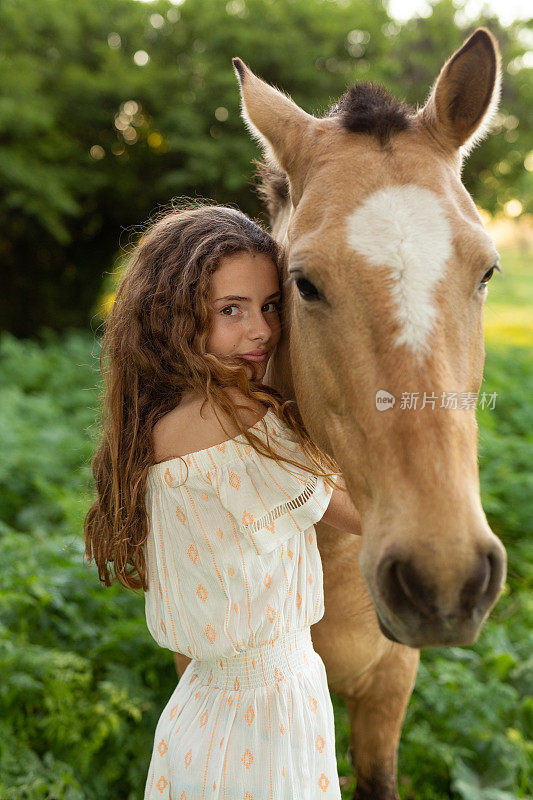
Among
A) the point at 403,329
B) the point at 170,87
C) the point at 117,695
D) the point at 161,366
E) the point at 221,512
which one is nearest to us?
the point at 403,329

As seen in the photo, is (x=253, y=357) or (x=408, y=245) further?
(x=253, y=357)

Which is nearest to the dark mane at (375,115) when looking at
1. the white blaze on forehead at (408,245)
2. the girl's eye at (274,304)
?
the white blaze on forehead at (408,245)

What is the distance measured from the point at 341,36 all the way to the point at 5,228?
6.89 metres

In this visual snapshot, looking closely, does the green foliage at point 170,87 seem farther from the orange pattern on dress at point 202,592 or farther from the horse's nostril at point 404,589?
the horse's nostril at point 404,589

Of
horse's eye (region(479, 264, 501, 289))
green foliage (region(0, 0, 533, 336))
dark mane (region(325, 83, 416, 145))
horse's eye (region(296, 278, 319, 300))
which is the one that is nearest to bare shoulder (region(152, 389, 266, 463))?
horse's eye (region(296, 278, 319, 300))

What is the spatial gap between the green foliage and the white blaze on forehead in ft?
29.3

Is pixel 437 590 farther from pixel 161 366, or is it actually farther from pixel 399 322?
pixel 161 366

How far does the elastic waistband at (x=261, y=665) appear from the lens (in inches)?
66.5

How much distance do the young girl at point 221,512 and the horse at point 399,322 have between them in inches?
5.8

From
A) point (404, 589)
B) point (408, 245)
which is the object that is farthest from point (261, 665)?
point (408, 245)

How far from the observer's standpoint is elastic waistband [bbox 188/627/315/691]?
5.54ft

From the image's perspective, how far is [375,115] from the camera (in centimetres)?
161

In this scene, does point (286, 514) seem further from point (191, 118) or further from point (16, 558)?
point (191, 118)

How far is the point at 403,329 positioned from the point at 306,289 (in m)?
0.31
